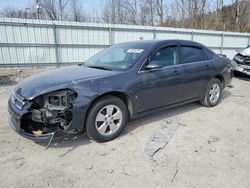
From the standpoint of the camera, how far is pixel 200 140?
3.42 meters

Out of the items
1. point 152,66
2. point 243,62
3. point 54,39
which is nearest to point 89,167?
point 152,66

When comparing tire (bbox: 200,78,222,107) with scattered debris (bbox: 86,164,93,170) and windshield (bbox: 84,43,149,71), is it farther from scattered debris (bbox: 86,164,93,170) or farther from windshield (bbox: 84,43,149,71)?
scattered debris (bbox: 86,164,93,170)

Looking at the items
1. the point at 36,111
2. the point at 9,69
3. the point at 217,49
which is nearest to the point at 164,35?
the point at 217,49

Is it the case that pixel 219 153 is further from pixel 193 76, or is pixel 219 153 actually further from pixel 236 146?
pixel 193 76

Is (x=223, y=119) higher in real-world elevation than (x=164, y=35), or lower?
lower

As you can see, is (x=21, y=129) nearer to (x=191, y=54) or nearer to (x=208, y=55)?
(x=191, y=54)

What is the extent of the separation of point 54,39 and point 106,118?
8.13m

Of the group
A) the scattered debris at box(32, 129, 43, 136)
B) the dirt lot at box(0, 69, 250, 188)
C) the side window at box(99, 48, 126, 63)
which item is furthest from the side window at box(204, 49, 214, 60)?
the scattered debris at box(32, 129, 43, 136)

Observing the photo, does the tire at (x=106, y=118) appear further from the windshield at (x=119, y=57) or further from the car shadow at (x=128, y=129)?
the windshield at (x=119, y=57)

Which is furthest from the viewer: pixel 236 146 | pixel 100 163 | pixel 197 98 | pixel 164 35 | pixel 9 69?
pixel 164 35

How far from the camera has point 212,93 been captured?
4941 mm

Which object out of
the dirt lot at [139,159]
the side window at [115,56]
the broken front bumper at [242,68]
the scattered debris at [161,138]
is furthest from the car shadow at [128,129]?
the broken front bumper at [242,68]

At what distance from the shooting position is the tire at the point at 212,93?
189 inches

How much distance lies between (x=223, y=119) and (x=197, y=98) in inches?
27.6
